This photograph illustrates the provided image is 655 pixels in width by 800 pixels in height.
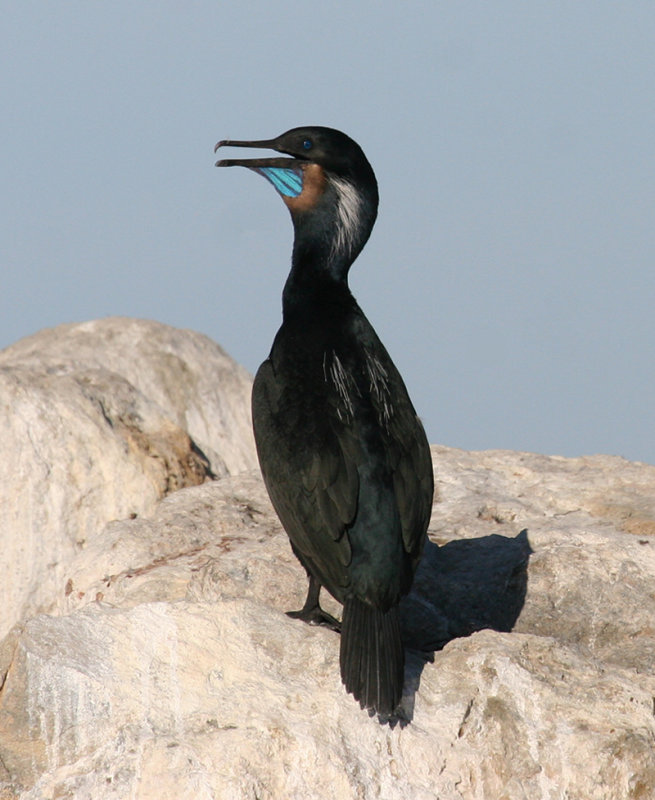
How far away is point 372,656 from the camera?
17.6 feet

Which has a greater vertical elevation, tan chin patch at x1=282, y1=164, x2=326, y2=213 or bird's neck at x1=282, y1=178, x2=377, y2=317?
tan chin patch at x1=282, y1=164, x2=326, y2=213

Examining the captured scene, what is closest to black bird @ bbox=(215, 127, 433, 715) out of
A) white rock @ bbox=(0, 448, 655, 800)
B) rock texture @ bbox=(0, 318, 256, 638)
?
white rock @ bbox=(0, 448, 655, 800)

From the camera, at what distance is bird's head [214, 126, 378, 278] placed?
22.9ft

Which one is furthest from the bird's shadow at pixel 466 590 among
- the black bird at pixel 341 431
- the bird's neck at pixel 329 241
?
the bird's neck at pixel 329 241

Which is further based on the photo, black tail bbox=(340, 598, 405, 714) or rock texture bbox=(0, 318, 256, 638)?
rock texture bbox=(0, 318, 256, 638)

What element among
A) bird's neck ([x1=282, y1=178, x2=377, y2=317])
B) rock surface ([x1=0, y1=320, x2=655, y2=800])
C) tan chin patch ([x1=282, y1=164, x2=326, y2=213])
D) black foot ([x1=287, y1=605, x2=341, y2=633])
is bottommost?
rock surface ([x1=0, y1=320, x2=655, y2=800])

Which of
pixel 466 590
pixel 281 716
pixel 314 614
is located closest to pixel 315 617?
pixel 314 614

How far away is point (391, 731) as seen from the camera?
5230 millimetres

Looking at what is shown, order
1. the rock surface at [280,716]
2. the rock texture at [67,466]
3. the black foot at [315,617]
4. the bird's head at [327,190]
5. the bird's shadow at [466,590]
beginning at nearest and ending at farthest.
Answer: the rock surface at [280,716] < the black foot at [315,617] < the bird's head at [327,190] < the bird's shadow at [466,590] < the rock texture at [67,466]

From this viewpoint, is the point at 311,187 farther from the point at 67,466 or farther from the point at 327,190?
the point at 67,466

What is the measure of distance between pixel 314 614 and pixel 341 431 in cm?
108

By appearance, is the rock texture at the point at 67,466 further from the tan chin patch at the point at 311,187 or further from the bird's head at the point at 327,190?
the tan chin patch at the point at 311,187

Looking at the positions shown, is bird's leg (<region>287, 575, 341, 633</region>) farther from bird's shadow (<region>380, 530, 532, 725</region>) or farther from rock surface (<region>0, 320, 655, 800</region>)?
bird's shadow (<region>380, 530, 532, 725</region>)

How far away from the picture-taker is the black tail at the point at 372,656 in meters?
5.19
